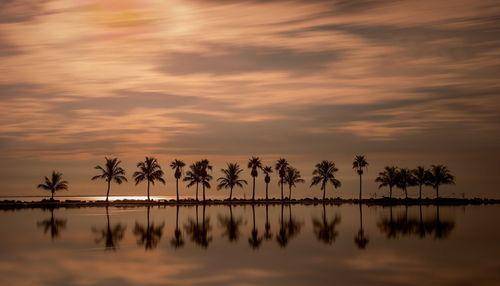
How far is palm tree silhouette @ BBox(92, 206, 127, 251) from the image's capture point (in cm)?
4678

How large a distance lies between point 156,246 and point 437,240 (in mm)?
20672

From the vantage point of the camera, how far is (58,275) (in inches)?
1293

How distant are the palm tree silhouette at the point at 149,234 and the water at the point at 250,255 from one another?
8cm

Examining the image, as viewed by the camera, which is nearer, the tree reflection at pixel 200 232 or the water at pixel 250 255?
the water at pixel 250 255

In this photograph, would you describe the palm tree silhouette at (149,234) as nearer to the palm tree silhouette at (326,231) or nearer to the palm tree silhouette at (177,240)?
the palm tree silhouette at (177,240)

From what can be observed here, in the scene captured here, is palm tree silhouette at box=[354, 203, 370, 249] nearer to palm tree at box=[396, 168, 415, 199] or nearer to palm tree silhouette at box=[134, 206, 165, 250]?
palm tree silhouette at box=[134, 206, 165, 250]

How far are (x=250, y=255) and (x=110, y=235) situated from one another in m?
17.4

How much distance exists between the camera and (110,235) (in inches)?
2137

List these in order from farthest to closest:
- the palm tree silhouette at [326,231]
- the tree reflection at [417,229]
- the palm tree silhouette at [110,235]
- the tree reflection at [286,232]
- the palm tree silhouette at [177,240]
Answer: the tree reflection at [417,229]
the palm tree silhouette at [326,231]
the tree reflection at [286,232]
the palm tree silhouette at [177,240]
the palm tree silhouette at [110,235]

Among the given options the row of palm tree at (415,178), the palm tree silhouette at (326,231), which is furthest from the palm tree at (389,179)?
the palm tree silhouette at (326,231)

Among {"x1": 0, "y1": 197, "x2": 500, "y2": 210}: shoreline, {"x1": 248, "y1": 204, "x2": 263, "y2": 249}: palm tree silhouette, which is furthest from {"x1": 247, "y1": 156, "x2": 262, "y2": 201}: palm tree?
{"x1": 248, "y1": 204, "x2": 263, "y2": 249}: palm tree silhouette

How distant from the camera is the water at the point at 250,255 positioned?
31812 millimetres

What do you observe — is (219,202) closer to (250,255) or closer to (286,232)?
(286,232)

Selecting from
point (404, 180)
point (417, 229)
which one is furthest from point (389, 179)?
point (417, 229)
